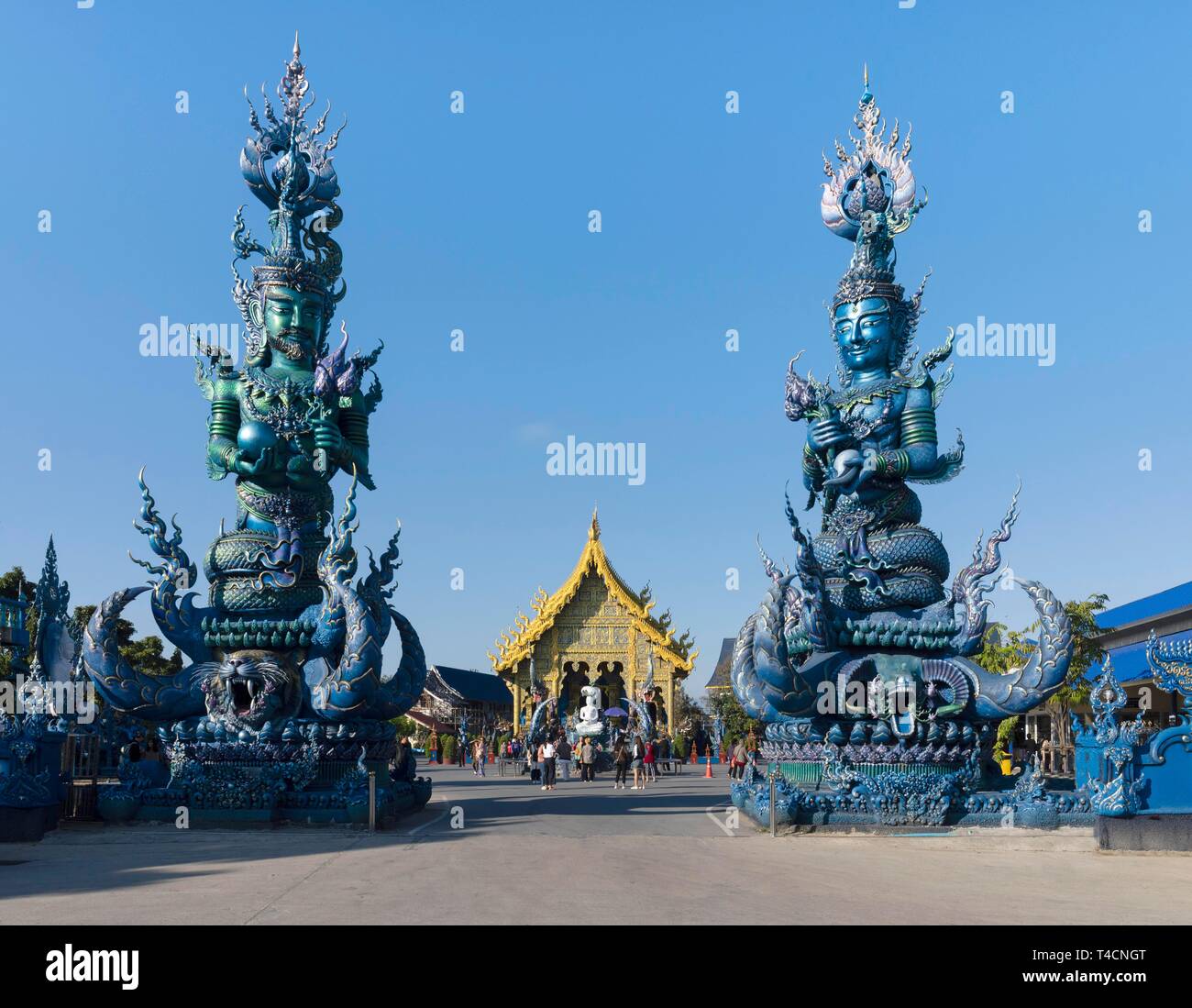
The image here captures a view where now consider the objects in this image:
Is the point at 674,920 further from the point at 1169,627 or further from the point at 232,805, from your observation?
the point at 1169,627

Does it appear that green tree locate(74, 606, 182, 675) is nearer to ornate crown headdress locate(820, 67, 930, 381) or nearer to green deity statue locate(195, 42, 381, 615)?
green deity statue locate(195, 42, 381, 615)

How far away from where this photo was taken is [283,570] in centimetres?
1931

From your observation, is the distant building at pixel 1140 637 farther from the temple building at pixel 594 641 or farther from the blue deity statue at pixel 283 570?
the blue deity statue at pixel 283 570

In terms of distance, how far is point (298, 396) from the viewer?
65.6 ft

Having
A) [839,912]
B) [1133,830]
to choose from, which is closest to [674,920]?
[839,912]

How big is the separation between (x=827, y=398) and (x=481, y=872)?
11060 mm

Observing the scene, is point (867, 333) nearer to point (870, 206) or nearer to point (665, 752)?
point (870, 206)

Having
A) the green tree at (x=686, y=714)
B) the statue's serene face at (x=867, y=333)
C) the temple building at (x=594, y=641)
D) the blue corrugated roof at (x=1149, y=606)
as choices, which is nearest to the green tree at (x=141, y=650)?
the temple building at (x=594, y=641)

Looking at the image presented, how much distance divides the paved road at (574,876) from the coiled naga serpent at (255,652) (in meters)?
2.04

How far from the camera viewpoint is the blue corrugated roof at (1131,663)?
35941 mm

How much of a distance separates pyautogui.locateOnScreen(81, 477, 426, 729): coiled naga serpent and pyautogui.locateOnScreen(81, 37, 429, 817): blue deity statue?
0.09 ft

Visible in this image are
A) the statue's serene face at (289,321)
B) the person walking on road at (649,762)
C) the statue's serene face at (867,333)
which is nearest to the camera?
the statue's serene face at (289,321)

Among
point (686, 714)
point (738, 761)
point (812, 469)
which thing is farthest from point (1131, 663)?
point (686, 714)

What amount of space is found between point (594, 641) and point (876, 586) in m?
24.8
